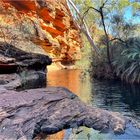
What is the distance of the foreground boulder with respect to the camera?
24.9 feet

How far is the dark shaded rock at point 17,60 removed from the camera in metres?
20.3

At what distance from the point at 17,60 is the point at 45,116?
46.3 feet

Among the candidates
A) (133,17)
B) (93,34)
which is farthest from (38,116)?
(93,34)

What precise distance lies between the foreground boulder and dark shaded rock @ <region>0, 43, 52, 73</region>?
10.0 m

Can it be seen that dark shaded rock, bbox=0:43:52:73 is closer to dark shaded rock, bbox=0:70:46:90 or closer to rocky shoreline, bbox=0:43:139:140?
dark shaded rock, bbox=0:70:46:90

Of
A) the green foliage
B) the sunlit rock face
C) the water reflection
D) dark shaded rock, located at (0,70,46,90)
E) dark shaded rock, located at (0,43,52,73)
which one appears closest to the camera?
the water reflection

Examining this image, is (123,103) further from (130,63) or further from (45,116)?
(130,63)

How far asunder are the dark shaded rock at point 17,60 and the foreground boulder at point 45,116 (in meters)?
10.0

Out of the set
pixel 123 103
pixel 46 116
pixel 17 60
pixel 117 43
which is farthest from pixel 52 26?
pixel 46 116

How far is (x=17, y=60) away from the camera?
2236cm

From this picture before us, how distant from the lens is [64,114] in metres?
9.12

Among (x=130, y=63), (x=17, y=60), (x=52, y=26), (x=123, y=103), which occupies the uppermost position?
(x=52, y=26)

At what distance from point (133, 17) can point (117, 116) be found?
2263 cm

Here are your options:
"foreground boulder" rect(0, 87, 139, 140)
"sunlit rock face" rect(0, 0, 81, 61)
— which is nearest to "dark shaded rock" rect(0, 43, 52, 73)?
"foreground boulder" rect(0, 87, 139, 140)
